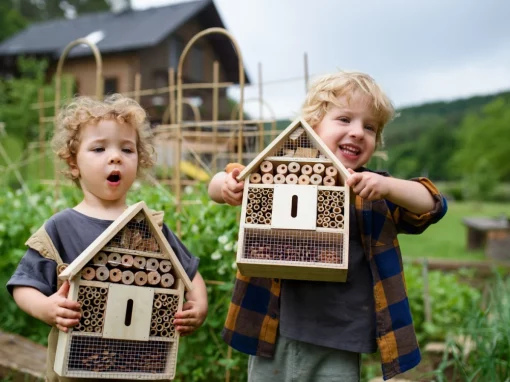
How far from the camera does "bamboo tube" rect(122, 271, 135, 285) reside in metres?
1.87

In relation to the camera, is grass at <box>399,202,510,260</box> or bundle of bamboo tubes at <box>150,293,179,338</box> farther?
grass at <box>399,202,510,260</box>

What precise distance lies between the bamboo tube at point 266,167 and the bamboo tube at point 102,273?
63 cm

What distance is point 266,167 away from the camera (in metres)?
2.00

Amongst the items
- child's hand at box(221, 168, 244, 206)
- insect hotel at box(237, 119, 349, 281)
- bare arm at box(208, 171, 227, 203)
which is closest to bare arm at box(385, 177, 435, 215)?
insect hotel at box(237, 119, 349, 281)

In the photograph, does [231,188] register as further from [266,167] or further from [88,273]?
[88,273]

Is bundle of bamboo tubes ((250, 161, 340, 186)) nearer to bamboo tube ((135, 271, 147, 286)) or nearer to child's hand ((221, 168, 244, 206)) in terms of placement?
child's hand ((221, 168, 244, 206))

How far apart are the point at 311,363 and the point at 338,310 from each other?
0.23 meters

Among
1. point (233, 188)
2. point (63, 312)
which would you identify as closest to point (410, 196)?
point (233, 188)

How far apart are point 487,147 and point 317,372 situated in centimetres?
5582

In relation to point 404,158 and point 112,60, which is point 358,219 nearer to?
point 112,60

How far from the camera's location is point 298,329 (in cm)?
206

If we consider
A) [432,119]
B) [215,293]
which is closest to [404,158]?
[432,119]

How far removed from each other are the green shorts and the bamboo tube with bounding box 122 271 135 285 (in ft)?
2.07

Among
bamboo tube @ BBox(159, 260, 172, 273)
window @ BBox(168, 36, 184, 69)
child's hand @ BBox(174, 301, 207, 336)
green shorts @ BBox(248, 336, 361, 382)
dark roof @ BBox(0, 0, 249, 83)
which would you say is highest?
dark roof @ BBox(0, 0, 249, 83)
